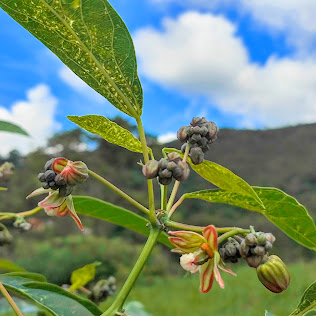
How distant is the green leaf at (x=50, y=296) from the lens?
55 centimetres

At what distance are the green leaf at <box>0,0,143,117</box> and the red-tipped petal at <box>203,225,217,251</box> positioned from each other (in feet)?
0.56

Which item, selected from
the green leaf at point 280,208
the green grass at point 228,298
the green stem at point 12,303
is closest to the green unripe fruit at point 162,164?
the green leaf at point 280,208

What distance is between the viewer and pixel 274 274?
21.4 inches

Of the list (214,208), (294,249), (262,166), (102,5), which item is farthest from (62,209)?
(262,166)

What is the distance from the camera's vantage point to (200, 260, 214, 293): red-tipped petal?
1.77 feet

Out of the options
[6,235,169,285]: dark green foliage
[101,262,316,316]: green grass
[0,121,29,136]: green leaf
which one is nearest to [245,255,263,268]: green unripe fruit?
[0,121,29,136]: green leaf

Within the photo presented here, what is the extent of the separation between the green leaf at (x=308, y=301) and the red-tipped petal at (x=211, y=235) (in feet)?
0.43

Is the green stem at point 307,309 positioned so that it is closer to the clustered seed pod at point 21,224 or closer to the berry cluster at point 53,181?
the berry cluster at point 53,181

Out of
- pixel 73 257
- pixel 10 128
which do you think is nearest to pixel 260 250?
pixel 10 128

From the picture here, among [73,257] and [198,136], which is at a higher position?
[73,257]

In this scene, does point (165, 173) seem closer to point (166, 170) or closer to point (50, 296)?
point (166, 170)

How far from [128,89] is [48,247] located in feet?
32.0

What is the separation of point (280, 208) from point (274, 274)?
0.09 metres

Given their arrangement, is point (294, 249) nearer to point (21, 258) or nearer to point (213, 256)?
point (21, 258)
